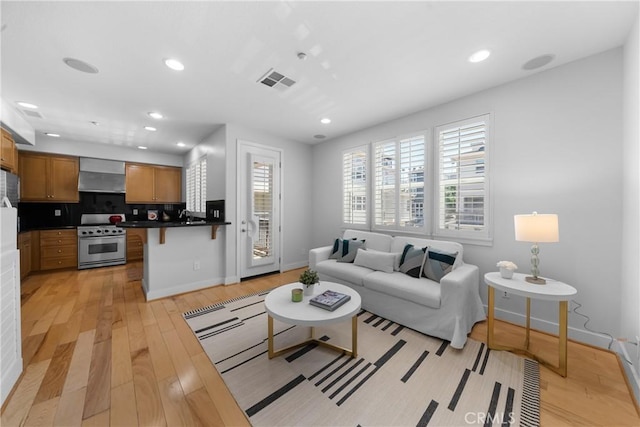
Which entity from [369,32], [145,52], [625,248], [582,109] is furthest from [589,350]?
[145,52]

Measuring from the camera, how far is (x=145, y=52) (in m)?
1.96

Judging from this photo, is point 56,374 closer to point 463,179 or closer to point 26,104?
point 26,104

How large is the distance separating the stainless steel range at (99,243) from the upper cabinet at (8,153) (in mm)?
1528

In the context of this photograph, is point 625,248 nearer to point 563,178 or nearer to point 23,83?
point 563,178

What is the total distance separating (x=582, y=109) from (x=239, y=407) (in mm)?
3670

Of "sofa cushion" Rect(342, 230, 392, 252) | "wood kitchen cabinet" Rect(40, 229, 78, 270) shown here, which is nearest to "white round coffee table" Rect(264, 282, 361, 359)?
"sofa cushion" Rect(342, 230, 392, 252)

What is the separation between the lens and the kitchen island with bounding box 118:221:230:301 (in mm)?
A: 3166

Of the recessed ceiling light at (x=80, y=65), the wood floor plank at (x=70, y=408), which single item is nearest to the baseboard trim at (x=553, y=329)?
the wood floor plank at (x=70, y=408)

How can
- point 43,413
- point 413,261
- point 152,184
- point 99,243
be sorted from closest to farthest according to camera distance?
1. point 43,413
2. point 413,261
3. point 99,243
4. point 152,184

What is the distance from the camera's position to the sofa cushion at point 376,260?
113 inches

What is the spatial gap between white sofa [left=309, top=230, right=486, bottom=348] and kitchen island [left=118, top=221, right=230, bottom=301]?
5.90ft

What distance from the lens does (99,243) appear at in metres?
4.72

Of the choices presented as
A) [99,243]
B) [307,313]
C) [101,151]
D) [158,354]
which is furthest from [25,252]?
[307,313]

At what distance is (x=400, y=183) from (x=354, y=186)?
2.91 ft
